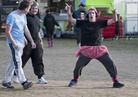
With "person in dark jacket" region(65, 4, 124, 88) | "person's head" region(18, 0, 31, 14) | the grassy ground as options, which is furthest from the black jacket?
"person's head" region(18, 0, 31, 14)

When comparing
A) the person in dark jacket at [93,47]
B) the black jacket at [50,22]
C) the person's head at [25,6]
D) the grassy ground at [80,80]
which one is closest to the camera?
the grassy ground at [80,80]

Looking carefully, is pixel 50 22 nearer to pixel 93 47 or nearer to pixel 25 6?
pixel 93 47

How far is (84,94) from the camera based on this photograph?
8977mm

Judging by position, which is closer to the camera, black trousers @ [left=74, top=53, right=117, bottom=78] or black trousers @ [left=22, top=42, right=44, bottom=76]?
black trousers @ [left=74, top=53, right=117, bottom=78]

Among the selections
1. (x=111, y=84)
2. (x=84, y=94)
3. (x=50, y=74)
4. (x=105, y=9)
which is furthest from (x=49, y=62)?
(x=105, y=9)

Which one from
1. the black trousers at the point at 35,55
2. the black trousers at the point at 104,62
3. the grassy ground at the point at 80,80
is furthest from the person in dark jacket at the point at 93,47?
the black trousers at the point at 35,55

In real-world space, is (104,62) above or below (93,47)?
below

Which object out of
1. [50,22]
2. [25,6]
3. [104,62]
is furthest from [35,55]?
[50,22]

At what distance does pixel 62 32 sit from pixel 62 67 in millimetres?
15174

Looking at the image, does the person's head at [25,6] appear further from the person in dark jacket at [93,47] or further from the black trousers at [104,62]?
the black trousers at [104,62]

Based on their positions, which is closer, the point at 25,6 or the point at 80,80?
the point at 25,6

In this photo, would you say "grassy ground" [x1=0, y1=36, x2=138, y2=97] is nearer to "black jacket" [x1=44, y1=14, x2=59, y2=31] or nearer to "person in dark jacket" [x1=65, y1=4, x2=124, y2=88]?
"person in dark jacket" [x1=65, y1=4, x2=124, y2=88]

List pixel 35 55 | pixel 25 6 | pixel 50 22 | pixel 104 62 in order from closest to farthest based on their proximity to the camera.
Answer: pixel 25 6, pixel 104 62, pixel 35 55, pixel 50 22

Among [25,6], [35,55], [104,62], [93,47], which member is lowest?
[104,62]
